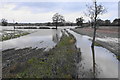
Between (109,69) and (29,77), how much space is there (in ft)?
26.4

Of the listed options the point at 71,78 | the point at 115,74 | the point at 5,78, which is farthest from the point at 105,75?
the point at 5,78

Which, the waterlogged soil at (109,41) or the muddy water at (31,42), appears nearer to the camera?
the waterlogged soil at (109,41)

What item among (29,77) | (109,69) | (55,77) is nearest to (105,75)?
(109,69)

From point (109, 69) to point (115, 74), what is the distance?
5.32ft

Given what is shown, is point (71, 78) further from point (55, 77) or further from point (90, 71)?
point (90, 71)

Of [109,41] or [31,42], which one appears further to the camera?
[31,42]

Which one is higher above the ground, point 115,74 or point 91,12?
point 91,12

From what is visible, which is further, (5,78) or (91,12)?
(91,12)

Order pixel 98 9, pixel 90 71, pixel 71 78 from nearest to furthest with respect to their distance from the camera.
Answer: pixel 71 78
pixel 90 71
pixel 98 9

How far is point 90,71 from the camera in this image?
13359 millimetres

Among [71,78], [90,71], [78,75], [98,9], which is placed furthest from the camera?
[98,9]

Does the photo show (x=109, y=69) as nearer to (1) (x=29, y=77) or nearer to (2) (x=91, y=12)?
(1) (x=29, y=77)

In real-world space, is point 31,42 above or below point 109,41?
below

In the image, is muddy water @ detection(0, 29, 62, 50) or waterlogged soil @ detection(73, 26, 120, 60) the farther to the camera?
muddy water @ detection(0, 29, 62, 50)
